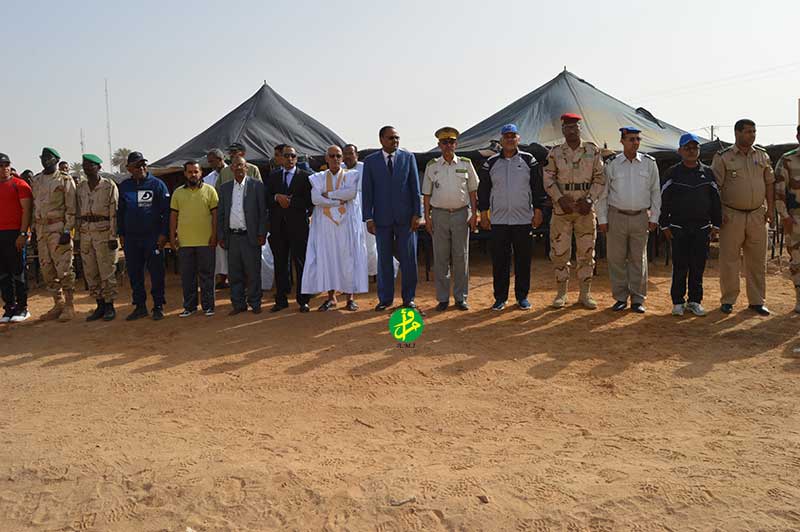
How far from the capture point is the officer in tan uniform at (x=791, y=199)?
244 inches

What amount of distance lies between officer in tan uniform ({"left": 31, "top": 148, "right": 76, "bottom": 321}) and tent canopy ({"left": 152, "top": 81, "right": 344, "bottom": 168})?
5709mm

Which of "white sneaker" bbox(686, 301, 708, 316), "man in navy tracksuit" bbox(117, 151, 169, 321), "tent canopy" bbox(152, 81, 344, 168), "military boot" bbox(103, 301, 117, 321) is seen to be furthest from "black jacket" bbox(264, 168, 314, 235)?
"tent canopy" bbox(152, 81, 344, 168)

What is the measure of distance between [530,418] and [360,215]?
388 centimetres

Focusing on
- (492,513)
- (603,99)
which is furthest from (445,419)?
(603,99)

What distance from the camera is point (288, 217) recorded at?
7066 mm

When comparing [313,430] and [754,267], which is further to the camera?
[754,267]

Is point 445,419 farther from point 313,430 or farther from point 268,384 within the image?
point 268,384

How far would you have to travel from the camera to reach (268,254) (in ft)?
29.2

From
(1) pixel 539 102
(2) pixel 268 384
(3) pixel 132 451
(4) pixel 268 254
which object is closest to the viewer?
(3) pixel 132 451

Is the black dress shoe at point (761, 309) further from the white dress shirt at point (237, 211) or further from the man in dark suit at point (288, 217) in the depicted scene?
the white dress shirt at point (237, 211)

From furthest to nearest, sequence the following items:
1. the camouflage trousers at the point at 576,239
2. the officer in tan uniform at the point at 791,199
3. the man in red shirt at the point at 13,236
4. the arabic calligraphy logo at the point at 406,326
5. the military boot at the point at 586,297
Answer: the man in red shirt at the point at 13,236, the military boot at the point at 586,297, the camouflage trousers at the point at 576,239, the officer in tan uniform at the point at 791,199, the arabic calligraphy logo at the point at 406,326

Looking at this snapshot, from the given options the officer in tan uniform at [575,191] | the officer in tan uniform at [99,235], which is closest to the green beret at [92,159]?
the officer in tan uniform at [99,235]

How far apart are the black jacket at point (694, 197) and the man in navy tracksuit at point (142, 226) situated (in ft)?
17.5

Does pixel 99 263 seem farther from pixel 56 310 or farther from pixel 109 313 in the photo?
pixel 56 310
